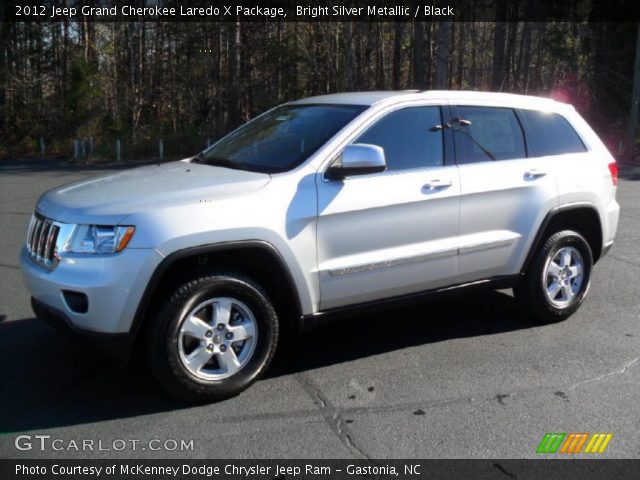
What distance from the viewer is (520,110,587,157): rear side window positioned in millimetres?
5516

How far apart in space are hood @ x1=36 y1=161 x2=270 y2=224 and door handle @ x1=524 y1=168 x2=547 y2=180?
2153 millimetres

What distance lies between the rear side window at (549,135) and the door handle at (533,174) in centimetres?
16

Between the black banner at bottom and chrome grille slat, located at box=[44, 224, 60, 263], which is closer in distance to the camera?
the black banner at bottom

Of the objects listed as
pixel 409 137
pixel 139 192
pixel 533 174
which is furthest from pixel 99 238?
pixel 533 174

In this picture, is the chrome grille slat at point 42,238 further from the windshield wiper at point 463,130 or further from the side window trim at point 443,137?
the windshield wiper at point 463,130

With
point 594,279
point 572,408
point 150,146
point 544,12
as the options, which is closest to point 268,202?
point 572,408

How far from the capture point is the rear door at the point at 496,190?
502 centimetres

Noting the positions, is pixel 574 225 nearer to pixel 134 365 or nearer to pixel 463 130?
pixel 463 130

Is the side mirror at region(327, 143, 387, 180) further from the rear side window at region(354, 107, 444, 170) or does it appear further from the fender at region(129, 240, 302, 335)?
the fender at region(129, 240, 302, 335)

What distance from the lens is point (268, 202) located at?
4.18 m

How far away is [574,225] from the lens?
5.85m

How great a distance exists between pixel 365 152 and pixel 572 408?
199cm

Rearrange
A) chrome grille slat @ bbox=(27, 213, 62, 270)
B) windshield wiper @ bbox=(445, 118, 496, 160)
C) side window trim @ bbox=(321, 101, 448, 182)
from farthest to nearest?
windshield wiper @ bbox=(445, 118, 496, 160)
side window trim @ bbox=(321, 101, 448, 182)
chrome grille slat @ bbox=(27, 213, 62, 270)

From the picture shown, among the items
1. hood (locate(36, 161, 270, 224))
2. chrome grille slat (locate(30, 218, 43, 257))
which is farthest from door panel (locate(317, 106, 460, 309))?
chrome grille slat (locate(30, 218, 43, 257))
